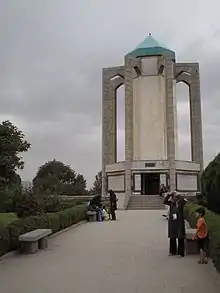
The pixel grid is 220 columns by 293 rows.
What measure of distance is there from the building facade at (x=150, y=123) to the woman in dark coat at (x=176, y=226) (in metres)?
35.1

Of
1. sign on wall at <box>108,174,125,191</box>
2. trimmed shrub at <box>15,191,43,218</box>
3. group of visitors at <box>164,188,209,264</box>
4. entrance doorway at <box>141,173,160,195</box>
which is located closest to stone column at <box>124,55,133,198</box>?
sign on wall at <box>108,174,125,191</box>

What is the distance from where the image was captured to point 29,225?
12977 mm

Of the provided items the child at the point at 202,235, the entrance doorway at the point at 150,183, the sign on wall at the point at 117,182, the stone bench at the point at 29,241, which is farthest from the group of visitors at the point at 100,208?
the entrance doorway at the point at 150,183

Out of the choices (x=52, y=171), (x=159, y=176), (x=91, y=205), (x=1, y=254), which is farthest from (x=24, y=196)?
(x=52, y=171)

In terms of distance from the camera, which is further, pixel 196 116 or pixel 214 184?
pixel 196 116

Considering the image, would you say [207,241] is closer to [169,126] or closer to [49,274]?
[49,274]

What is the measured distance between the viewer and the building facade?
154ft

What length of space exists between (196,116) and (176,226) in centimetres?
4170

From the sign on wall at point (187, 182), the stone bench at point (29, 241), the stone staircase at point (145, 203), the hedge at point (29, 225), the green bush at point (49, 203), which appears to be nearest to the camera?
the hedge at point (29, 225)

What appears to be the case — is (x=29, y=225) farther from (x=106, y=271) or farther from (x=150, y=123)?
(x=150, y=123)

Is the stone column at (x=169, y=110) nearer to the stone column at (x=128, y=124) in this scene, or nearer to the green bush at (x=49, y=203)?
the stone column at (x=128, y=124)

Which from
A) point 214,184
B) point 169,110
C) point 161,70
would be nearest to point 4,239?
point 214,184

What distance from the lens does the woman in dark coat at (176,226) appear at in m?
10.5

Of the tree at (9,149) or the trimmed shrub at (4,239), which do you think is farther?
the tree at (9,149)
